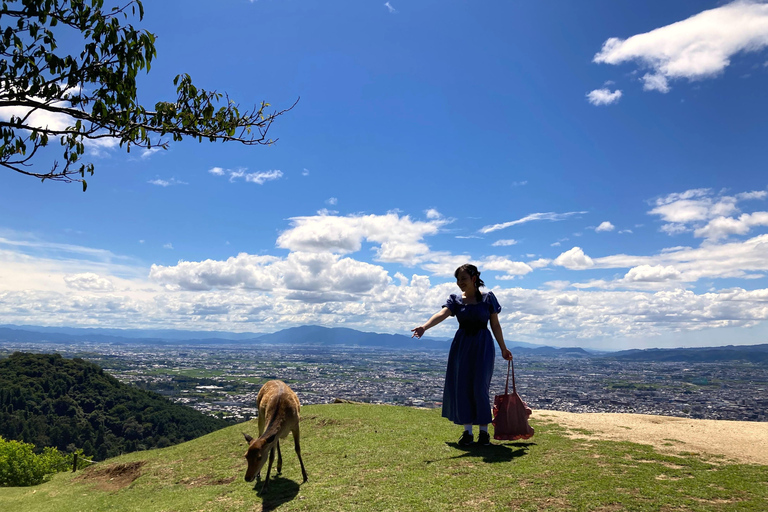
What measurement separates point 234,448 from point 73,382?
3134 inches

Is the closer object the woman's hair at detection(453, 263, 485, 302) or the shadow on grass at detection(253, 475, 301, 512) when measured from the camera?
the shadow on grass at detection(253, 475, 301, 512)

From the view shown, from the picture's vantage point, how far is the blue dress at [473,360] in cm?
798

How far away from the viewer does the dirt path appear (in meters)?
7.72

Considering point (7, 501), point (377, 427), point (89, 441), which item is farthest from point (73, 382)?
point (377, 427)

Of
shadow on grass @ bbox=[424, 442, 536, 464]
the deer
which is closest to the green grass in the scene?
shadow on grass @ bbox=[424, 442, 536, 464]

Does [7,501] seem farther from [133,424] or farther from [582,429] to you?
[133,424]

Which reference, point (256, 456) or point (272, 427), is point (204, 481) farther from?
point (256, 456)

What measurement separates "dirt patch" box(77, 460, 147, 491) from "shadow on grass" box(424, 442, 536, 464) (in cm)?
774

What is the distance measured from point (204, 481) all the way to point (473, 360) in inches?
238

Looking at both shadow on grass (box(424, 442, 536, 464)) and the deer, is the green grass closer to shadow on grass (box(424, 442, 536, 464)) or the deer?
shadow on grass (box(424, 442, 536, 464))

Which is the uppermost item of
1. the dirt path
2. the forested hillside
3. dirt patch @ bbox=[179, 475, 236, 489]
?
the dirt path

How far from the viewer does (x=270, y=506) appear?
6.25 meters

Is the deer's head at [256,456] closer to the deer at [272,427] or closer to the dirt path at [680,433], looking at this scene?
the deer at [272,427]

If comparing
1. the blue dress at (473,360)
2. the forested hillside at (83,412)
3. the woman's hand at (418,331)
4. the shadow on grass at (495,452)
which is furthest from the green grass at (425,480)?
the forested hillside at (83,412)
